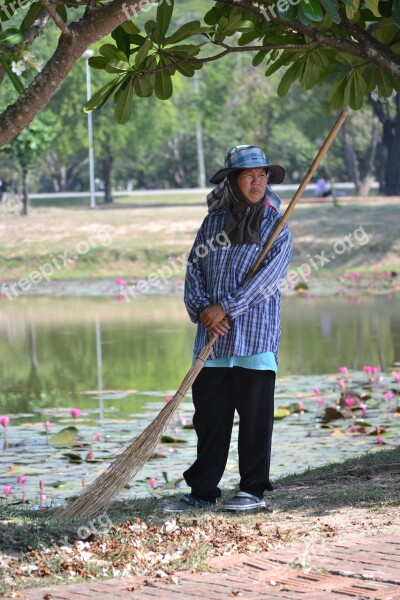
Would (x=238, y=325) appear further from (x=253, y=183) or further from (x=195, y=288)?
(x=253, y=183)

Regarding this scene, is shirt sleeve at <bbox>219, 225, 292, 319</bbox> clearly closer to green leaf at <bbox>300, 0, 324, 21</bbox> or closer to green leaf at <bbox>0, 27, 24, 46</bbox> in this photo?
green leaf at <bbox>300, 0, 324, 21</bbox>

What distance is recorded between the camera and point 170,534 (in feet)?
17.6

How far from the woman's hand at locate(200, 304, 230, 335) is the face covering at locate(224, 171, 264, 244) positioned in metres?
0.38

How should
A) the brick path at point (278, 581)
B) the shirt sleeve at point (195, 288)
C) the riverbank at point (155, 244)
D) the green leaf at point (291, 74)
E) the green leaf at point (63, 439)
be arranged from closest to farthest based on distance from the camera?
the brick path at point (278, 581) → the shirt sleeve at point (195, 288) → the green leaf at point (291, 74) → the green leaf at point (63, 439) → the riverbank at point (155, 244)

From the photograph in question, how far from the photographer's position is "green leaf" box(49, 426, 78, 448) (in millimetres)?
9008

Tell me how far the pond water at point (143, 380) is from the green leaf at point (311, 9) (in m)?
3.24

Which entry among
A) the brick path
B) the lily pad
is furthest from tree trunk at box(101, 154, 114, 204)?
the brick path

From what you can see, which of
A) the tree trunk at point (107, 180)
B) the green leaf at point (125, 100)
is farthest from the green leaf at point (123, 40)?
the tree trunk at point (107, 180)

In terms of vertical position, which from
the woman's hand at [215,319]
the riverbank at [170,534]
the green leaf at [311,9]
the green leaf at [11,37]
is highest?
the green leaf at [311,9]

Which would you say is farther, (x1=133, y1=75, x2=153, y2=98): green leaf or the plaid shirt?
(x1=133, y1=75, x2=153, y2=98): green leaf

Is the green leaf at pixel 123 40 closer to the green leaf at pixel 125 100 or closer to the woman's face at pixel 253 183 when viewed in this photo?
the green leaf at pixel 125 100

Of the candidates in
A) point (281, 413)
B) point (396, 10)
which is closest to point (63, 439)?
point (281, 413)

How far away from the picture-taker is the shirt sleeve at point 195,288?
6.18 m

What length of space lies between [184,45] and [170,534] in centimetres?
286
